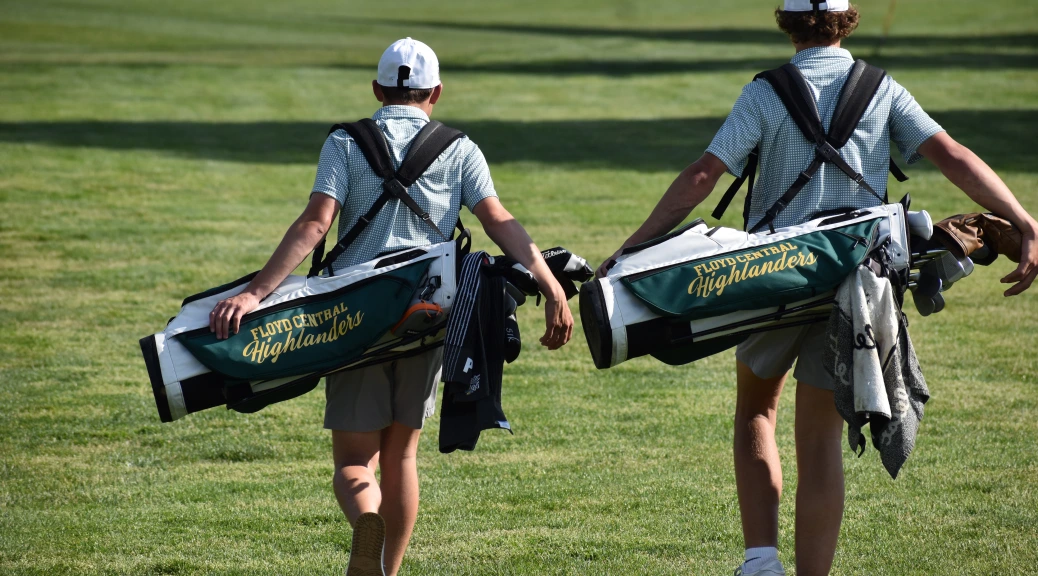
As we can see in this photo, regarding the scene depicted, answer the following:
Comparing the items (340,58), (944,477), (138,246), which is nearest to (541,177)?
(138,246)

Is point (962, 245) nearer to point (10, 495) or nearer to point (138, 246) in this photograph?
point (10, 495)

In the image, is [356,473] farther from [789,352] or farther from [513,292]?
[789,352]

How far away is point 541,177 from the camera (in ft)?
51.5

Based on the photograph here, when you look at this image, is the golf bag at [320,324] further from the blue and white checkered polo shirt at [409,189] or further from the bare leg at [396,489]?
the bare leg at [396,489]

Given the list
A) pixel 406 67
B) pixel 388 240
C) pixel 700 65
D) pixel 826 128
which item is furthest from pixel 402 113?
pixel 700 65

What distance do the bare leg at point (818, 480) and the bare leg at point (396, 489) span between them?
1382 millimetres

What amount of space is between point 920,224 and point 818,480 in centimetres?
94

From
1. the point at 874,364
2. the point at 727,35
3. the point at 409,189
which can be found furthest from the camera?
the point at 727,35

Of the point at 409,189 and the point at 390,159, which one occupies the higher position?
the point at 390,159

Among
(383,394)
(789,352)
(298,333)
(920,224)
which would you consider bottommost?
(383,394)

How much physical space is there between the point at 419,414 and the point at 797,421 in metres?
1.33

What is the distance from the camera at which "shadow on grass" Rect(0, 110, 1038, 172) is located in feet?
55.7

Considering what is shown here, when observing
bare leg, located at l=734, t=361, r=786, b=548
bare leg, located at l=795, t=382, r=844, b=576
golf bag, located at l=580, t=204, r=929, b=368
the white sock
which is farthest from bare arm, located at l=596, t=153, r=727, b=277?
the white sock

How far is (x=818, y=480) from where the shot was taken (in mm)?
4195
